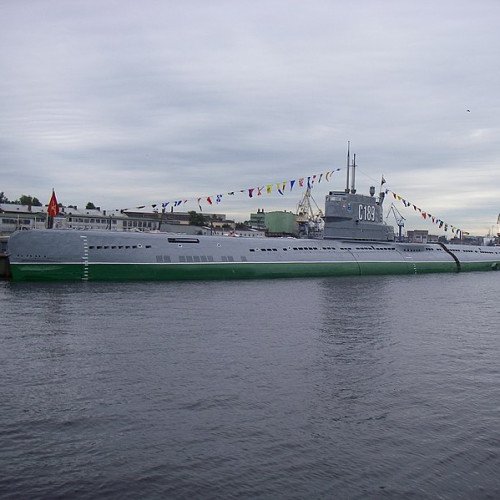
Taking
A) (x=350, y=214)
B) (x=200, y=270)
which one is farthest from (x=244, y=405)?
(x=350, y=214)

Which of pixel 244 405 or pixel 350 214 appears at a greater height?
pixel 350 214

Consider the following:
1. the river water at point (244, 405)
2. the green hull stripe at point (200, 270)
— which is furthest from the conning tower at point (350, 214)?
the river water at point (244, 405)

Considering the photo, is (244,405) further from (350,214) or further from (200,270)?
(350,214)

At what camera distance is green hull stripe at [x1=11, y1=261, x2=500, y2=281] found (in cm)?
3762

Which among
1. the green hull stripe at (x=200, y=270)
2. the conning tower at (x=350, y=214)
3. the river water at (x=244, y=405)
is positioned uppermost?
the conning tower at (x=350, y=214)

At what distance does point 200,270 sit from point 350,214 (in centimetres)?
1854

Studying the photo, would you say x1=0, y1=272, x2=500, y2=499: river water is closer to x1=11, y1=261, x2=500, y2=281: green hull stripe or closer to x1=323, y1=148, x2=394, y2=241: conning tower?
x1=11, y1=261, x2=500, y2=281: green hull stripe

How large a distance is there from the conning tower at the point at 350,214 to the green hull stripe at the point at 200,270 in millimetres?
3805

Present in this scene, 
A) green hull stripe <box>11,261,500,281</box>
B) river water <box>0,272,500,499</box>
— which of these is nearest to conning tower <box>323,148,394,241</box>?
green hull stripe <box>11,261,500,281</box>

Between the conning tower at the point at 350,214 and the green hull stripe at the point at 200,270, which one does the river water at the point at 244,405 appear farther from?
the conning tower at the point at 350,214

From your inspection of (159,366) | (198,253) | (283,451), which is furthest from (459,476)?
(198,253)

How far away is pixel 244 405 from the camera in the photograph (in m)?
13.0

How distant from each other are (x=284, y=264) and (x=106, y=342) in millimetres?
29262

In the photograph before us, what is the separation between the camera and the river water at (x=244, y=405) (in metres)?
9.54
